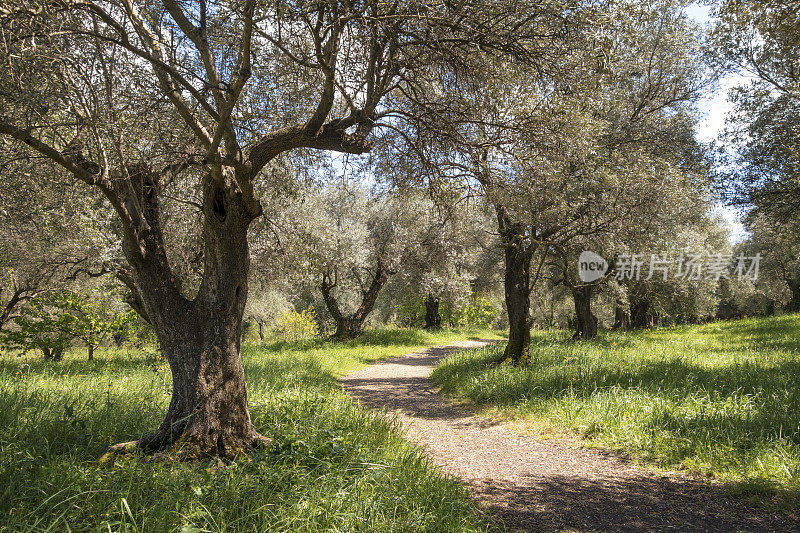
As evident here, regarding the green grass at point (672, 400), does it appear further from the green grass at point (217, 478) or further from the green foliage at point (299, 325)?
the green foliage at point (299, 325)

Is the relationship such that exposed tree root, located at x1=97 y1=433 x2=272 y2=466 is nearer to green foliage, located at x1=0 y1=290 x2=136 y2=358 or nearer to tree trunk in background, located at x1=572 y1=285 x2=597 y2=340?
green foliage, located at x1=0 y1=290 x2=136 y2=358

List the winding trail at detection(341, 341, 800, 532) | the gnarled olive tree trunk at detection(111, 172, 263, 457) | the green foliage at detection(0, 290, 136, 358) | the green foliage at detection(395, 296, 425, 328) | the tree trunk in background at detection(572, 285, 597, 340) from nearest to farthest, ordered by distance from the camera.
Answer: the winding trail at detection(341, 341, 800, 532)
the gnarled olive tree trunk at detection(111, 172, 263, 457)
the green foliage at detection(0, 290, 136, 358)
the tree trunk in background at detection(572, 285, 597, 340)
the green foliage at detection(395, 296, 425, 328)

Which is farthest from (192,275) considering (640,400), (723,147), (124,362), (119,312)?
(723,147)

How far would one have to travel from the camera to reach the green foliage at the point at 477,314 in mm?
29603

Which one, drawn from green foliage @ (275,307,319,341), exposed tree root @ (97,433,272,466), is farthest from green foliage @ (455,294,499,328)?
exposed tree root @ (97,433,272,466)

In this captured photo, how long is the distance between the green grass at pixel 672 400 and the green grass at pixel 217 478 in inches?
109

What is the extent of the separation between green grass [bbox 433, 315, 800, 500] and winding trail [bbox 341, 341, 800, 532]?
1.27ft

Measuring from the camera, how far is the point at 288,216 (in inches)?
499

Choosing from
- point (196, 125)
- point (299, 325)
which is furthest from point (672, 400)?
point (299, 325)

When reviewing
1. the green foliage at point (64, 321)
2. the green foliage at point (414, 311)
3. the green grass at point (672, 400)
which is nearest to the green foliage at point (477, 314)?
the green foliage at point (414, 311)

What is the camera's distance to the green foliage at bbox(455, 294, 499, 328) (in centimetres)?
2960

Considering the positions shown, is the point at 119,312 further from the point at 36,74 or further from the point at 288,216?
the point at 36,74

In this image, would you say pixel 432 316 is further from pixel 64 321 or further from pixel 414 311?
pixel 64 321

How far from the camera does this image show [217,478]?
349cm
